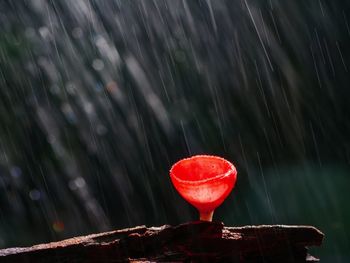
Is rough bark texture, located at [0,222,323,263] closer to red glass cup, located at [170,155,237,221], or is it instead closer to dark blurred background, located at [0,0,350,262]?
red glass cup, located at [170,155,237,221]

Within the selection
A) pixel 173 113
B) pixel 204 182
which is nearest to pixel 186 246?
pixel 204 182

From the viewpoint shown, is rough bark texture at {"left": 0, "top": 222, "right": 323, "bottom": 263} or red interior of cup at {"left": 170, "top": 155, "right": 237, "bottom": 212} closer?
rough bark texture at {"left": 0, "top": 222, "right": 323, "bottom": 263}

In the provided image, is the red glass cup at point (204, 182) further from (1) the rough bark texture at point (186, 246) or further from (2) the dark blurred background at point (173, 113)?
(2) the dark blurred background at point (173, 113)

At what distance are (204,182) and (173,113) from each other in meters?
5.53

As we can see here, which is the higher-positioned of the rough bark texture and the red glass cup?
the red glass cup

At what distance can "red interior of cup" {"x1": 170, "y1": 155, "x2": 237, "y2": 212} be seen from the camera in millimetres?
1914

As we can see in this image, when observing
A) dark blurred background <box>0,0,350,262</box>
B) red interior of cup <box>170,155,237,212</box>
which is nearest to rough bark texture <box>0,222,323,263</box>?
red interior of cup <box>170,155,237,212</box>

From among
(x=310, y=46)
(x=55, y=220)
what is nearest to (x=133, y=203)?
(x=55, y=220)

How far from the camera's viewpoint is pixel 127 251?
1.78m

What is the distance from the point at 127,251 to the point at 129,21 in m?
6.63

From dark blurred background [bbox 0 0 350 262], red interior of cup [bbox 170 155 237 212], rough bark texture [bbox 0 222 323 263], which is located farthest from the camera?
dark blurred background [bbox 0 0 350 262]

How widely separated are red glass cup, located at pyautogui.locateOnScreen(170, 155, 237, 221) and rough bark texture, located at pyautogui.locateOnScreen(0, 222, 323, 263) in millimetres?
162

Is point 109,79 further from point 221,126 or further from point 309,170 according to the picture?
point 309,170

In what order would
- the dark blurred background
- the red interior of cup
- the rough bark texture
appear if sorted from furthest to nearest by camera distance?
the dark blurred background, the red interior of cup, the rough bark texture
